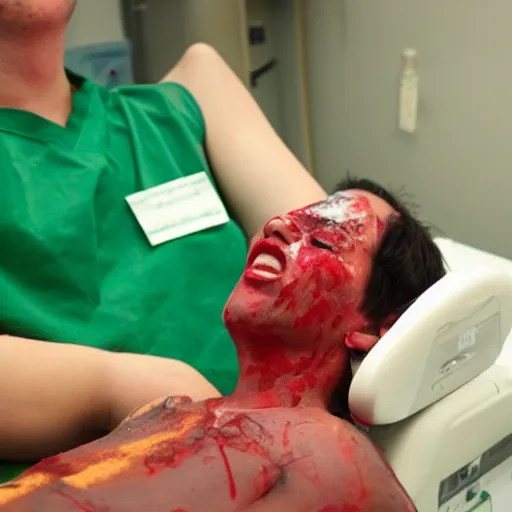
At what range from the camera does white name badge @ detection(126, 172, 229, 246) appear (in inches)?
53.2

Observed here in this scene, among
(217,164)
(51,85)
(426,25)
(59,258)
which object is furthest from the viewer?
(426,25)

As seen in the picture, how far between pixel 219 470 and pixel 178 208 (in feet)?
2.23

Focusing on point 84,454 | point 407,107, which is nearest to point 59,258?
point 84,454

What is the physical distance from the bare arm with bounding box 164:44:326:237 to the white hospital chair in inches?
19.5

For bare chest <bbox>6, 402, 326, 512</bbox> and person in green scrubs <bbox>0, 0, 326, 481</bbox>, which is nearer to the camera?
bare chest <bbox>6, 402, 326, 512</bbox>

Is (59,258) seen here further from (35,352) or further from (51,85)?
(51,85)

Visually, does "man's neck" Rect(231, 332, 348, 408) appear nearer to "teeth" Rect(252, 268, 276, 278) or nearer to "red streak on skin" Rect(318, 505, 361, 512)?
"teeth" Rect(252, 268, 276, 278)

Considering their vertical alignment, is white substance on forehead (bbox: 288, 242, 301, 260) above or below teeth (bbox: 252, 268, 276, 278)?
above

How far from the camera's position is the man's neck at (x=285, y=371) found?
1003 mm

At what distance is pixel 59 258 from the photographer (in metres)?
1.22

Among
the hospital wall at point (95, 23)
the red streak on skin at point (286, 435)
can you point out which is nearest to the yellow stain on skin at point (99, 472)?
the red streak on skin at point (286, 435)

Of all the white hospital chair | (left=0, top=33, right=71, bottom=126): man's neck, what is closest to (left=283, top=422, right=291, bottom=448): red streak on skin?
the white hospital chair

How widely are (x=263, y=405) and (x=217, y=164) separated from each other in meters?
0.68

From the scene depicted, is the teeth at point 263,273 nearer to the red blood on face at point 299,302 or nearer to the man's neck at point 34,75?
the red blood on face at point 299,302
